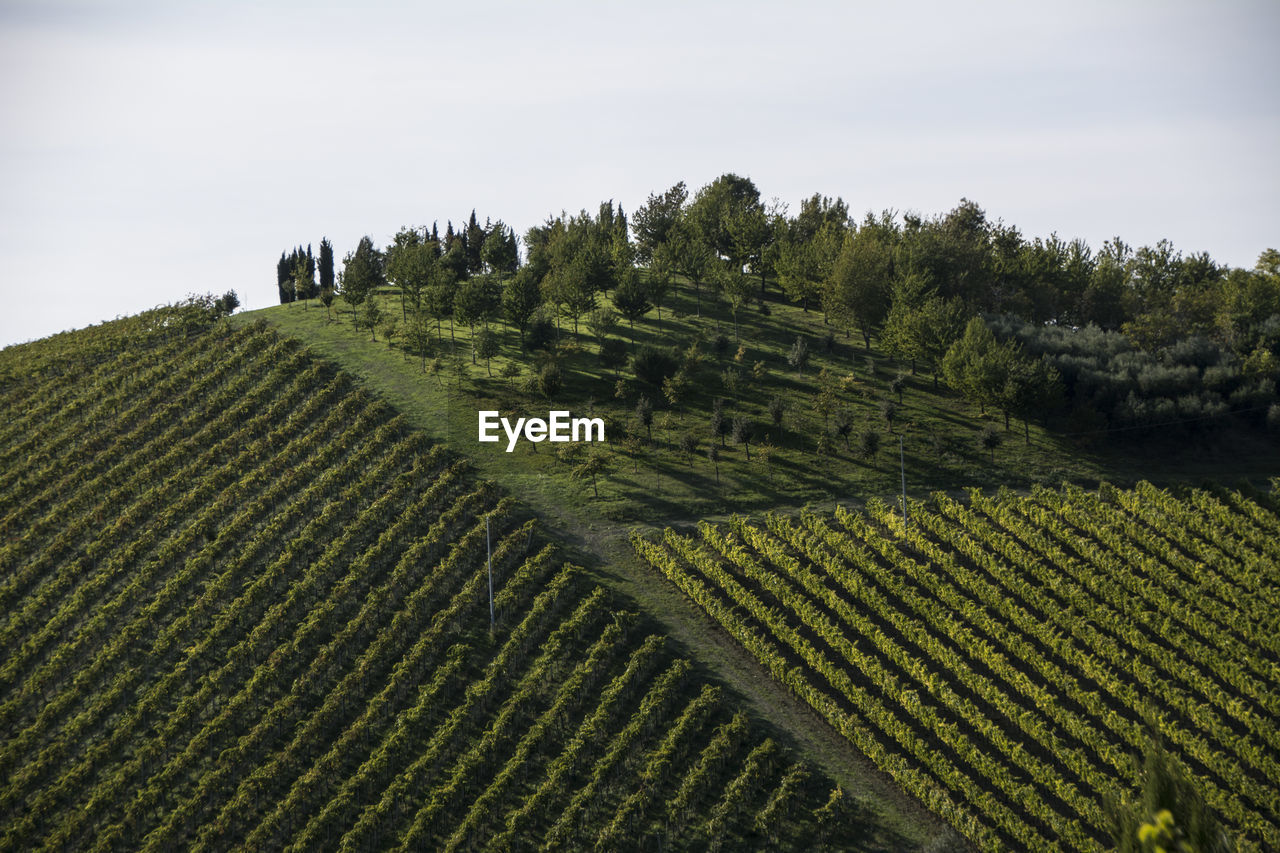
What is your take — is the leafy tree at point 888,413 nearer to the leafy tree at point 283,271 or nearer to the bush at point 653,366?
the bush at point 653,366

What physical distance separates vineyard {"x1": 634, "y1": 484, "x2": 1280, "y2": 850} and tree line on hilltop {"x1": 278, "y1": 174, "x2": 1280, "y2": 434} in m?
13.3

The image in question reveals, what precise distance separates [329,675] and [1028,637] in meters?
28.3

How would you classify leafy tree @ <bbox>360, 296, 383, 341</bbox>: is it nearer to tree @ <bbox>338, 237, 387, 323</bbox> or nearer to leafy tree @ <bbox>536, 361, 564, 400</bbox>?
tree @ <bbox>338, 237, 387, 323</bbox>

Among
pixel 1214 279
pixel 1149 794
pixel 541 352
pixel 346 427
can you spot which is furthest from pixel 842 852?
pixel 1214 279

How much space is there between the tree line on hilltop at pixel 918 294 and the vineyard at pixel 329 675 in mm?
16792

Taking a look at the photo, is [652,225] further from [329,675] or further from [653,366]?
[329,675]

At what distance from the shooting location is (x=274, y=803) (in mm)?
36281

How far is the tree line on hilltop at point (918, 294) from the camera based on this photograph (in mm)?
62500

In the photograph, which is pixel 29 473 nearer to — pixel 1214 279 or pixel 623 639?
pixel 623 639

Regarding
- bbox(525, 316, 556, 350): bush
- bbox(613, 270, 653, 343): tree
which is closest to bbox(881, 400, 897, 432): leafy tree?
bbox(613, 270, 653, 343): tree

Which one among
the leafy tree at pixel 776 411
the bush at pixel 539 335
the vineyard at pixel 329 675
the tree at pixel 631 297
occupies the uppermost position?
the tree at pixel 631 297

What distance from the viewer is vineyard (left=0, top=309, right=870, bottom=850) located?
116ft

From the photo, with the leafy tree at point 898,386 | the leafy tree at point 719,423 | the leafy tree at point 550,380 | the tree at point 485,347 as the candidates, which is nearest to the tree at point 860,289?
the leafy tree at point 898,386

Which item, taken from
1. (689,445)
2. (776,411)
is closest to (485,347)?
(689,445)
